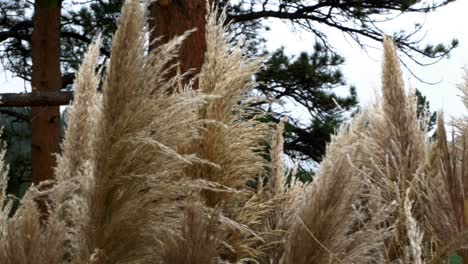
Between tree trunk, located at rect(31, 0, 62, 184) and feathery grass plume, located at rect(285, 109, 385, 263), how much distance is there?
288 inches

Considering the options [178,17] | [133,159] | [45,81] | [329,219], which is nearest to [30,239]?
[133,159]

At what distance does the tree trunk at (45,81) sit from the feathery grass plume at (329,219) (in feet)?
24.0

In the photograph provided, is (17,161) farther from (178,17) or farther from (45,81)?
(178,17)

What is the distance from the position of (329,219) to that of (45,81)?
7.71 metres

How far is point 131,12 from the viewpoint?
3.81 ft

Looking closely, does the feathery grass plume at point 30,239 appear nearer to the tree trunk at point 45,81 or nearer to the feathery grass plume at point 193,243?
the feathery grass plume at point 193,243

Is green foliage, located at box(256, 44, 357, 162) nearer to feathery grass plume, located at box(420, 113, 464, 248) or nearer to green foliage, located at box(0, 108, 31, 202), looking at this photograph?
green foliage, located at box(0, 108, 31, 202)

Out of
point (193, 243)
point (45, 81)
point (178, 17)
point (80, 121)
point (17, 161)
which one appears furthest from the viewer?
point (17, 161)

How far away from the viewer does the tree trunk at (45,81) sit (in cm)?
845

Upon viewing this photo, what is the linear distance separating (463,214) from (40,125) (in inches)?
300

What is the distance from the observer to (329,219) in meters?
1.18

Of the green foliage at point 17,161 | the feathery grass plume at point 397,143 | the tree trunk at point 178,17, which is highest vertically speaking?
the tree trunk at point 178,17

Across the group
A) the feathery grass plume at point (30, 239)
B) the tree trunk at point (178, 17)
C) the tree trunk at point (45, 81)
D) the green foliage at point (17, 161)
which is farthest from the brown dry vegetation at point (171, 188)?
the green foliage at point (17, 161)

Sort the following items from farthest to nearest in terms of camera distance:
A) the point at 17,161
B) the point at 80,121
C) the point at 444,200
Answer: the point at 17,161 < the point at 80,121 < the point at 444,200
